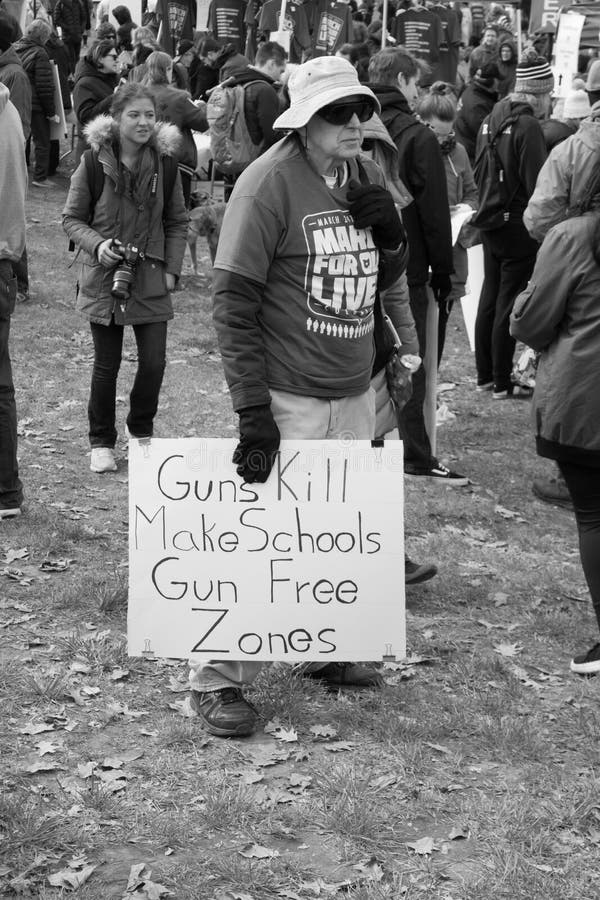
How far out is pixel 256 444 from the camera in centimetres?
388

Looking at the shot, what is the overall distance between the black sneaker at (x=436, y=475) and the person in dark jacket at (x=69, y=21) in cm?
1453

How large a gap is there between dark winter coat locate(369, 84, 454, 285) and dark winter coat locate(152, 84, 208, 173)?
5749 millimetres

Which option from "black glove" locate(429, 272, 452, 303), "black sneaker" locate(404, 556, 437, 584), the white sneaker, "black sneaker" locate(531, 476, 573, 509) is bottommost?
"black sneaker" locate(531, 476, 573, 509)

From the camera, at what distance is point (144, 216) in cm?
656

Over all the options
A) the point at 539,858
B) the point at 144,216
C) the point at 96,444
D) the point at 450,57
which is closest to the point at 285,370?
the point at 539,858

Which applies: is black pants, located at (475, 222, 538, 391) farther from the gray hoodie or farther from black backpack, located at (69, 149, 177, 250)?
the gray hoodie

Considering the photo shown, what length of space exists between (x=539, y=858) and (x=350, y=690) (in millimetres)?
1199

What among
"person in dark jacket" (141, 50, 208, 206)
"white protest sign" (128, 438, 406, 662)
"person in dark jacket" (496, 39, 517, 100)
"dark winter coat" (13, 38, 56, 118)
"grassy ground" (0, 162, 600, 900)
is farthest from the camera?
"person in dark jacket" (496, 39, 517, 100)

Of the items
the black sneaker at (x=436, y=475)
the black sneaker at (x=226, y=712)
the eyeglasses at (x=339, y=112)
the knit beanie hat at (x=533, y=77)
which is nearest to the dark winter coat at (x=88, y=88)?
the knit beanie hat at (x=533, y=77)

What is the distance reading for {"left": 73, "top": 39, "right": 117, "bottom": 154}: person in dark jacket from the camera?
12.2 metres

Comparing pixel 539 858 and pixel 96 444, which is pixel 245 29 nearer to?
pixel 96 444

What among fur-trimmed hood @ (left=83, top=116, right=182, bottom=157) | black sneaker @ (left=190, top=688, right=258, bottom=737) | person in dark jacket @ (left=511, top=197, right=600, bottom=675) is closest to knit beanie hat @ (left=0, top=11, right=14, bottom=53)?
fur-trimmed hood @ (left=83, top=116, right=182, bottom=157)

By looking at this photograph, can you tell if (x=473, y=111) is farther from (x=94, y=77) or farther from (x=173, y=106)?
(x=94, y=77)

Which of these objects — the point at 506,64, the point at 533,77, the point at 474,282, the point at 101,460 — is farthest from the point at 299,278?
the point at 506,64
